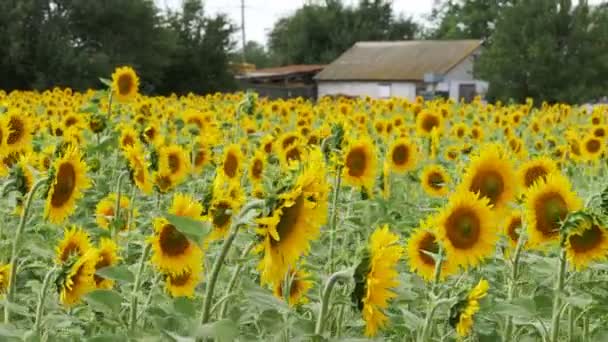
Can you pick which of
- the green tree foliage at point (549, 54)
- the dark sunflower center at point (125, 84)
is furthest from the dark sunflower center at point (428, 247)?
the green tree foliage at point (549, 54)

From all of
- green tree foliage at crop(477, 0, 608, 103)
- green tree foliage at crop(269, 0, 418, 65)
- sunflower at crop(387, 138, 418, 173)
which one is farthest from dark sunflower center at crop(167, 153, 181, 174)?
green tree foliage at crop(269, 0, 418, 65)

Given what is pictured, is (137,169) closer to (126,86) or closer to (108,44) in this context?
(126,86)

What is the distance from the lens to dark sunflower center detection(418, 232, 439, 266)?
2.40 meters

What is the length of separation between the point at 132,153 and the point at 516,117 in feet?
17.6

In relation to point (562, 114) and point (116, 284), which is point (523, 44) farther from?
point (116, 284)

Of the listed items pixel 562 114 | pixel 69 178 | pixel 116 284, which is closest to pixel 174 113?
pixel 562 114

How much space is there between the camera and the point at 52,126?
5.32m

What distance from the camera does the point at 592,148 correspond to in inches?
213

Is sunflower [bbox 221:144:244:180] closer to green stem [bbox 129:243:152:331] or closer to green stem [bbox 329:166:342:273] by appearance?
green stem [bbox 329:166:342:273]

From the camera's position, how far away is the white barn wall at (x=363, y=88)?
37531 millimetres

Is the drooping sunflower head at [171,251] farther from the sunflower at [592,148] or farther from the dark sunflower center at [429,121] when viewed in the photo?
the dark sunflower center at [429,121]

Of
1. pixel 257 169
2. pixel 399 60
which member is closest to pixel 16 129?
pixel 257 169

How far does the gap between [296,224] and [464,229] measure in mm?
729

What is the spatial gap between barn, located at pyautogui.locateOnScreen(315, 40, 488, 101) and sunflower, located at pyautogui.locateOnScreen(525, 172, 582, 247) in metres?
33.2
